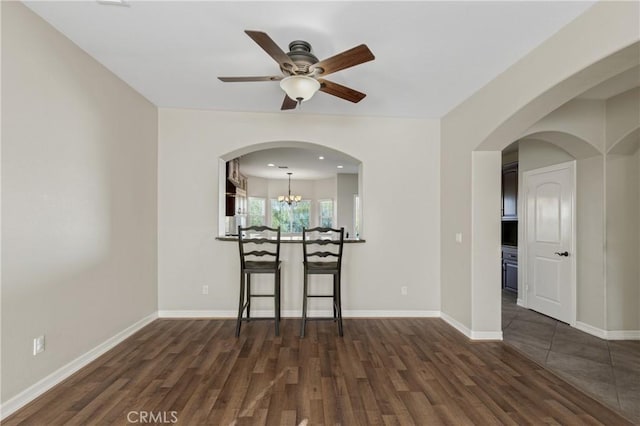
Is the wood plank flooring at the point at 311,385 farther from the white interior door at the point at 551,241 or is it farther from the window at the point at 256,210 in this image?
the window at the point at 256,210

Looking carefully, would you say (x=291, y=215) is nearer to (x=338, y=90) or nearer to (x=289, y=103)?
(x=289, y=103)

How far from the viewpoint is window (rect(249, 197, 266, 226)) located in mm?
10094

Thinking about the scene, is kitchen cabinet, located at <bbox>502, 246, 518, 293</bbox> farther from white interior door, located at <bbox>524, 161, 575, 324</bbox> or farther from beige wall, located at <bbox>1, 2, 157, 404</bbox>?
beige wall, located at <bbox>1, 2, 157, 404</bbox>

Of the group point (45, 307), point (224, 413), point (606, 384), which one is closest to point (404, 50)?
point (224, 413)

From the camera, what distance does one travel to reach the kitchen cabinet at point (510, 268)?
5.35m

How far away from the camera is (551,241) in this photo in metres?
4.31

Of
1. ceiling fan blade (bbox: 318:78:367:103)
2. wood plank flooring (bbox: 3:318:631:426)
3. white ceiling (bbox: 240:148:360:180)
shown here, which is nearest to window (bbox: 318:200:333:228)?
white ceiling (bbox: 240:148:360:180)

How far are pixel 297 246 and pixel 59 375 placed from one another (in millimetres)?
2534

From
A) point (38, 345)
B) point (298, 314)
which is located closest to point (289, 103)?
point (298, 314)

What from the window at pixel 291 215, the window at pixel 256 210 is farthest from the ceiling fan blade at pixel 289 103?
the window at pixel 291 215

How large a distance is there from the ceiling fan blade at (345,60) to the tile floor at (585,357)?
2901mm

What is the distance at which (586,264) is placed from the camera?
3.80 meters

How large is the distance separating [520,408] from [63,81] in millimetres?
4069

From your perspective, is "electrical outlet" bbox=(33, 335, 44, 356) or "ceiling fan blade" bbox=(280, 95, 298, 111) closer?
"electrical outlet" bbox=(33, 335, 44, 356)
